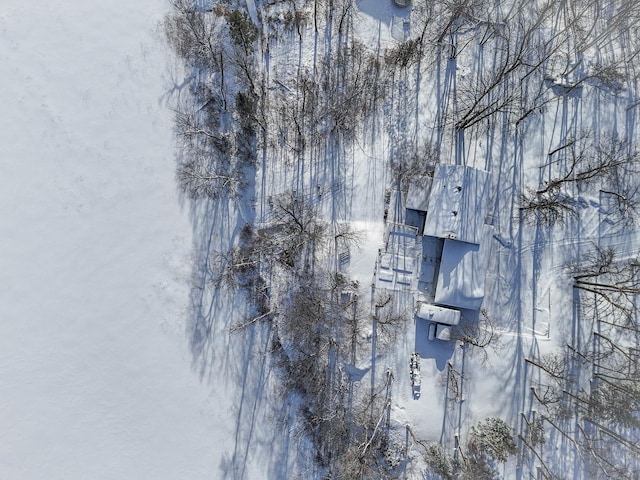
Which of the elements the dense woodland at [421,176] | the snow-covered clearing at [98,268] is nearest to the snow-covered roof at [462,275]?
the dense woodland at [421,176]

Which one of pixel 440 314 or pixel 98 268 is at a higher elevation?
pixel 98 268

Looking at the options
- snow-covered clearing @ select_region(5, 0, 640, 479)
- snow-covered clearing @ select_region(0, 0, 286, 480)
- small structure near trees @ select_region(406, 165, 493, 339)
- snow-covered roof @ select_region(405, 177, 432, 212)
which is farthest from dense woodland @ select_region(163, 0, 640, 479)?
snow-covered clearing @ select_region(0, 0, 286, 480)

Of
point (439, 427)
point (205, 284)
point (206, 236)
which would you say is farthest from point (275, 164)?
point (439, 427)

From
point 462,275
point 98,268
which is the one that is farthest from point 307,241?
point 98,268

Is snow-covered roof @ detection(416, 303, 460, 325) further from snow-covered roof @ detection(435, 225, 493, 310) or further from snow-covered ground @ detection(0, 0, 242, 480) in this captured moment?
snow-covered ground @ detection(0, 0, 242, 480)

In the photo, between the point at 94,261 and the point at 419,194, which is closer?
the point at 94,261

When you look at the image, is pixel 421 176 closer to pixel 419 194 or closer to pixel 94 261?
pixel 419 194

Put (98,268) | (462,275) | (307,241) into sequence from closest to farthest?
(462,275)
(98,268)
(307,241)

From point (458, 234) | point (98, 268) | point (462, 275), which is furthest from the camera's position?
point (98, 268)
